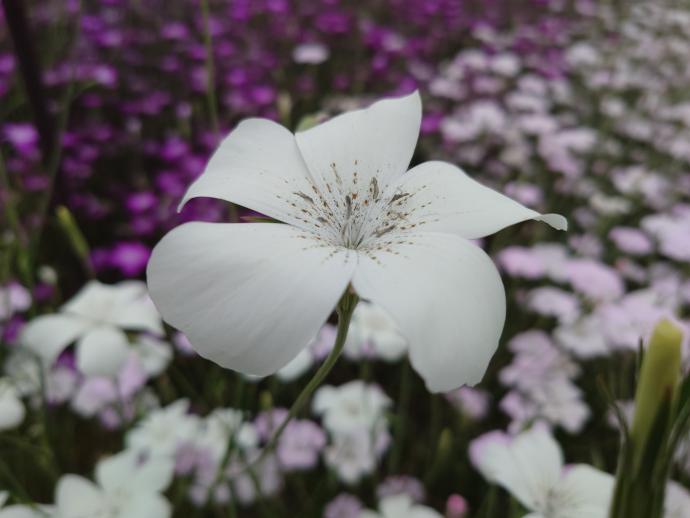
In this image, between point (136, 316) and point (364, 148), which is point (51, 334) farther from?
point (364, 148)

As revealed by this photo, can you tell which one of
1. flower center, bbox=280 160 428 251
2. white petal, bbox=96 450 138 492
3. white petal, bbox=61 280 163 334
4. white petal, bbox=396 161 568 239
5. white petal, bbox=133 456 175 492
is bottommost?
white petal, bbox=96 450 138 492

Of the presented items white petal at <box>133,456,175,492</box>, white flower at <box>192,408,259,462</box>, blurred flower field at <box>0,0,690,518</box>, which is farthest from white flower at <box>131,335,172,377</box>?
white petal at <box>133,456,175,492</box>

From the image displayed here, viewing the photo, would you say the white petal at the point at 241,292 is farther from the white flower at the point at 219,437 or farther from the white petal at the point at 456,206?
the white flower at the point at 219,437

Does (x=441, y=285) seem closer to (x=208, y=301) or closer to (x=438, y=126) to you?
(x=208, y=301)

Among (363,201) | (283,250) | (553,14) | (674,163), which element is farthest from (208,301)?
(553,14)

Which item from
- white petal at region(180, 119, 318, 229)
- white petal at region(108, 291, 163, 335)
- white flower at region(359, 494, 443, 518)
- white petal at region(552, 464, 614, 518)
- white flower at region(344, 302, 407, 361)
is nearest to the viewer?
white petal at region(180, 119, 318, 229)

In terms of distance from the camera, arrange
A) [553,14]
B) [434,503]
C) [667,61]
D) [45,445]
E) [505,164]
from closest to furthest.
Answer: [45,445] < [434,503] < [505,164] < [667,61] < [553,14]

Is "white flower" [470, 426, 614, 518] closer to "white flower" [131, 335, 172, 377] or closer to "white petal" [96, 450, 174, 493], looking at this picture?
"white petal" [96, 450, 174, 493]
